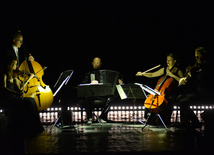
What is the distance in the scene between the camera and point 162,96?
458cm

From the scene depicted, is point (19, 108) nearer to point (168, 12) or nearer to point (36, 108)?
point (36, 108)

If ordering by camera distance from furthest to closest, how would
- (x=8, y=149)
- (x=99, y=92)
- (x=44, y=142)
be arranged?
(x=99, y=92) → (x=44, y=142) → (x=8, y=149)

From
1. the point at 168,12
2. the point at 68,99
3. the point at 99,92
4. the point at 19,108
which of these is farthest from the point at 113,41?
the point at 19,108

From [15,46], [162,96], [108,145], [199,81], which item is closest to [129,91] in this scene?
[162,96]

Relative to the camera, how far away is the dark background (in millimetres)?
6176

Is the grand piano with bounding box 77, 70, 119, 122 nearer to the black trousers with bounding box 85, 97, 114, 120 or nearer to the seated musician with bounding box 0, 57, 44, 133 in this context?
the black trousers with bounding box 85, 97, 114, 120

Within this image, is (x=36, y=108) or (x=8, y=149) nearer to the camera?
(x=8, y=149)

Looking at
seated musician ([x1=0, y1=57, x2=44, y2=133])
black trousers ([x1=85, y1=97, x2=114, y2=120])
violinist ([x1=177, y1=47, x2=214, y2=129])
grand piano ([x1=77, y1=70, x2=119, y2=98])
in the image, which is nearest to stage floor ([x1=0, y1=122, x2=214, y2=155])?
seated musician ([x1=0, y1=57, x2=44, y2=133])

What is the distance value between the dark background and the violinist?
7.40 feet

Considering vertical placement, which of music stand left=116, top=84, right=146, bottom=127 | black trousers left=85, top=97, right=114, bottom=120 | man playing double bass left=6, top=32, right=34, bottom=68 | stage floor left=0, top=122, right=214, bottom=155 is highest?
man playing double bass left=6, top=32, right=34, bottom=68

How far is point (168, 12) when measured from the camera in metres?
6.33

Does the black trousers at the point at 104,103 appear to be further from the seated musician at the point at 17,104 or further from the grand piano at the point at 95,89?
the seated musician at the point at 17,104

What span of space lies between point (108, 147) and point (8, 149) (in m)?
1.08

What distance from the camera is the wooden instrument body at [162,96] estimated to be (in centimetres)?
453
